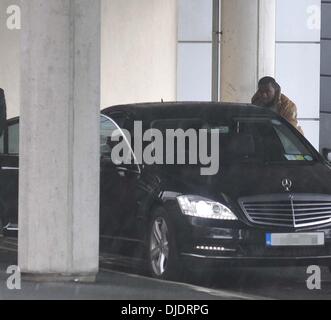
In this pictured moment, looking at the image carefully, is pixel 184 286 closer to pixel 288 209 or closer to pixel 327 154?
pixel 288 209

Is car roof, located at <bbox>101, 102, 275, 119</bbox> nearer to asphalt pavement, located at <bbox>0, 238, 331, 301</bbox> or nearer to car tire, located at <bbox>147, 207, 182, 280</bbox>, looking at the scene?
car tire, located at <bbox>147, 207, 182, 280</bbox>

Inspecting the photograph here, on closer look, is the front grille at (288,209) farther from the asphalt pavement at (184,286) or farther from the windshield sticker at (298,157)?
the windshield sticker at (298,157)

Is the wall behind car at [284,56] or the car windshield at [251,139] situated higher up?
the wall behind car at [284,56]

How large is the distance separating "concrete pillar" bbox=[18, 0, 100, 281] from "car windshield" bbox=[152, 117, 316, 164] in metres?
1.30

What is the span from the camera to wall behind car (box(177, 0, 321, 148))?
21.8m

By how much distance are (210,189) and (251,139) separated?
1383 mm

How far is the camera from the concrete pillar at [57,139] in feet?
33.2

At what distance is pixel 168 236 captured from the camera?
10414mm

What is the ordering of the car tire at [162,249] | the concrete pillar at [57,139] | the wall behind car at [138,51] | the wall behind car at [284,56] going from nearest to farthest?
the concrete pillar at [57,139], the car tire at [162,249], the wall behind car at [138,51], the wall behind car at [284,56]

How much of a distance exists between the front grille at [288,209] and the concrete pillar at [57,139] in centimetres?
143
